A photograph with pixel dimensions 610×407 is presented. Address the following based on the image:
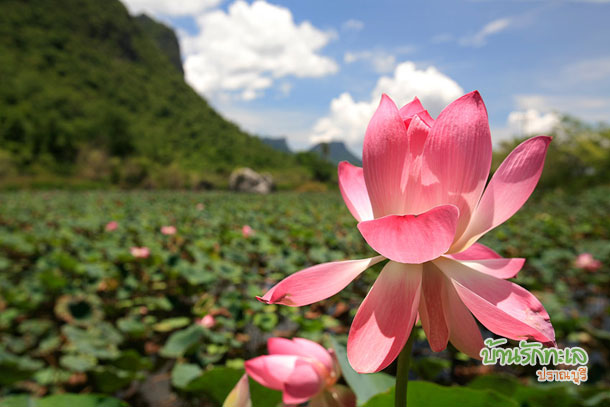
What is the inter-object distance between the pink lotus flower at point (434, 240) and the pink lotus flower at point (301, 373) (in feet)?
0.29

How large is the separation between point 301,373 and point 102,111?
3416 cm

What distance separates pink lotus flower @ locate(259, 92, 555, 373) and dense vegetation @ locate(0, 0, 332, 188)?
19850 millimetres

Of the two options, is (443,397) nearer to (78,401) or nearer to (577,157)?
(78,401)

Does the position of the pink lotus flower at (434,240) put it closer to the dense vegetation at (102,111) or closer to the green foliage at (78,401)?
the green foliage at (78,401)

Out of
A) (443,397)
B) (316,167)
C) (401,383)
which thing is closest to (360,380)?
(443,397)

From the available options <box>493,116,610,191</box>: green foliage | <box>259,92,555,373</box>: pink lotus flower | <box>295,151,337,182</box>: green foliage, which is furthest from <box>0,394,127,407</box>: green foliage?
<box>295,151,337,182</box>: green foliage

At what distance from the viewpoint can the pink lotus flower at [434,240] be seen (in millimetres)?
235

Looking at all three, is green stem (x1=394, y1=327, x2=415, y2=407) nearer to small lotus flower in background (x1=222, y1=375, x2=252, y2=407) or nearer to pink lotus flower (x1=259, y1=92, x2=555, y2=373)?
pink lotus flower (x1=259, y1=92, x2=555, y2=373)

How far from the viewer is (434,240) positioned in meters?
0.24

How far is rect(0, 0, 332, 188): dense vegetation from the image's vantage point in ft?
78.7

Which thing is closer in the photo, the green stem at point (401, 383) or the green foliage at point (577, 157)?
the green stem at point (401, 383)

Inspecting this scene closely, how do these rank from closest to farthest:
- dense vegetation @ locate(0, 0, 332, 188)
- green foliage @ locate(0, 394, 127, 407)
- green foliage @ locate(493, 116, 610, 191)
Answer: green foliage @ locate(0, 394, 127, 407), green foliage @ locate(493, 116, 610, 191), dense vegetation @ locate(0, 0, 332, 188)

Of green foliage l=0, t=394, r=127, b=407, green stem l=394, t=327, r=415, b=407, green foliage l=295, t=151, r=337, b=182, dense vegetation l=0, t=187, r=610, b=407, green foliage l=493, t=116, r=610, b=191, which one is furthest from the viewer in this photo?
green foliage l=295, t=151, r=337, b=182

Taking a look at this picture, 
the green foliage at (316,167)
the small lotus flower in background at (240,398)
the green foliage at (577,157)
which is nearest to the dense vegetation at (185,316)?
the small lotus flower in background at (240,398)
